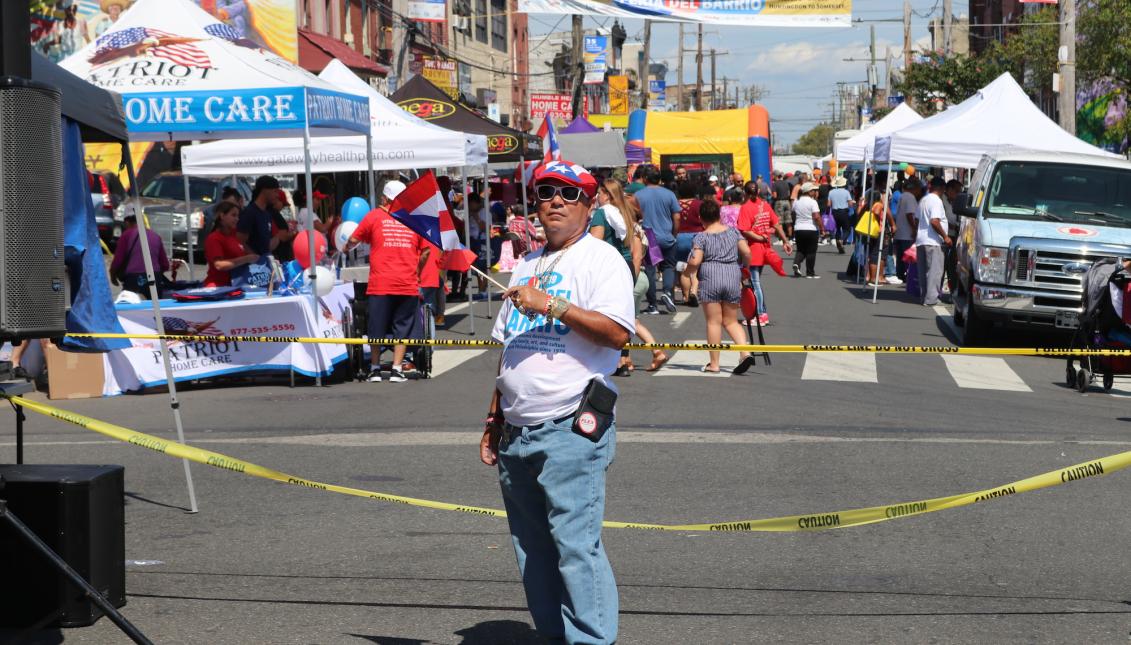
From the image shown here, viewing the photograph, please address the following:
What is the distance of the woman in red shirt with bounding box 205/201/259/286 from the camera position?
44.9 feet

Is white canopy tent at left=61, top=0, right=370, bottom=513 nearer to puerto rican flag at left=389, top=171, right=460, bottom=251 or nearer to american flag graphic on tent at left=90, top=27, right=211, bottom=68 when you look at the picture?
american flag graphic on tent at left=90, top=27, right=211, bottom=68

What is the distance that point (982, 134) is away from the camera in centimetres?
2108

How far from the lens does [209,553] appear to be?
22.1 ft

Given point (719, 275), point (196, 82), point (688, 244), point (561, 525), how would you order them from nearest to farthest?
point (561, 525) < point (196, 82) < point (719, 275) < point (688, 244)

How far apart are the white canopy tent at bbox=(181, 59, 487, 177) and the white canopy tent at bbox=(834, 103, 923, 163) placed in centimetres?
1043

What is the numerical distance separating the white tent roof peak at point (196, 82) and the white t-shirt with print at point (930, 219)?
33.7 ft

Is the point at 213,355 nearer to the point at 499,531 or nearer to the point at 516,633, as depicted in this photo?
the point at 499,531

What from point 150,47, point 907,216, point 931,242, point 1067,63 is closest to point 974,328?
point 931,242

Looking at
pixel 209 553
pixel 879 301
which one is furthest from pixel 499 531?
pixel 879 301

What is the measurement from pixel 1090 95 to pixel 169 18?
2586cm

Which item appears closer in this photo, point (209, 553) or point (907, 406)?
point (209, 553)

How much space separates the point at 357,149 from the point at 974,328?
27.1 ft

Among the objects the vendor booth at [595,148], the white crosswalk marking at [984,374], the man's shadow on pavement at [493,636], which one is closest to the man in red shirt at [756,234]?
the white crosswalk marking at [984,374]

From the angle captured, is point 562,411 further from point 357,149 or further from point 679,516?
point 357,149
